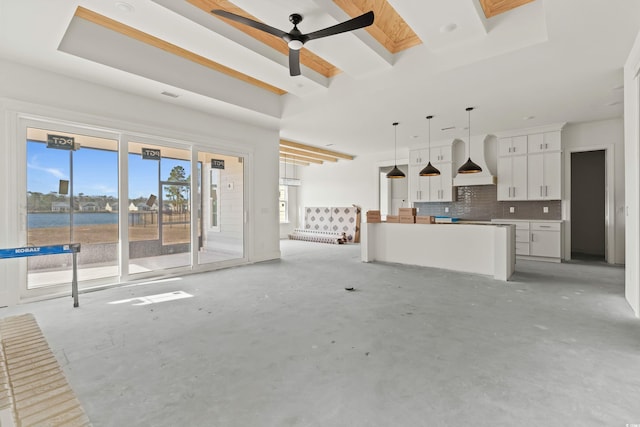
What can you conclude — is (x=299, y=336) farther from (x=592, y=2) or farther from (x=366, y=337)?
(x=592, y=2)

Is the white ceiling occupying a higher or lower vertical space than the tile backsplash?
higher

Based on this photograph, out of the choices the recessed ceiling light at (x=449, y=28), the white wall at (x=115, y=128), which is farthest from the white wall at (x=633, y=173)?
the white wall at (x=115, y=128)

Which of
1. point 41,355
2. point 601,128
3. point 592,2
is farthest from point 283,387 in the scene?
point 601,128

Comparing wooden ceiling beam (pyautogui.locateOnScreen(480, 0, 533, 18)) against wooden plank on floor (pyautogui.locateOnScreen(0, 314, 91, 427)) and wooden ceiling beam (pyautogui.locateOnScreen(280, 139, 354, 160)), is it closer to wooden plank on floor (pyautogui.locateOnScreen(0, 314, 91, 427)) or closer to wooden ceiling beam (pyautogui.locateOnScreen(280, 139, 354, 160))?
wooden plank on floor (pyautogui.locateOnScreen(0, 314, 91, 427))

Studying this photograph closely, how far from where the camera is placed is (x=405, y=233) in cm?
632

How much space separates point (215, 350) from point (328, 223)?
9150mm

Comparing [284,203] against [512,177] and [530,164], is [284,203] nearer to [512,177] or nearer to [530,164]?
[512,177]

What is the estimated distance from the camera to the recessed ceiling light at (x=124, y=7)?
303 centimetres

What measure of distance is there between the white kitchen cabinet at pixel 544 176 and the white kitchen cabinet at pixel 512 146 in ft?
0.85

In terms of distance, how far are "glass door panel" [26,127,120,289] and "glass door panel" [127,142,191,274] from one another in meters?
0.28

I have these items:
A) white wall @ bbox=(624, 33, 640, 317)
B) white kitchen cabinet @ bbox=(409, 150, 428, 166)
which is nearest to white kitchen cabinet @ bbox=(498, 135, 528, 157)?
white kitchen cabinet @ bbox=(409, 150, 428, 166)

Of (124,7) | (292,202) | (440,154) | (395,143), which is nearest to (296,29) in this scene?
(124,7)

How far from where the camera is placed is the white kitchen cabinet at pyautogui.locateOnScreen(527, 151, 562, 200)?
6645 millimetres

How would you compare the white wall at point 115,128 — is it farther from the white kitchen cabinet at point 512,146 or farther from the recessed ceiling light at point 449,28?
the white kitchen cabinet at point 512,146
